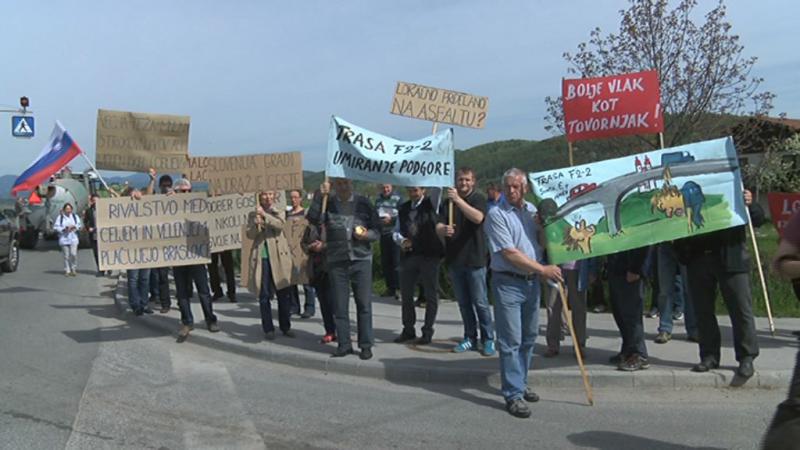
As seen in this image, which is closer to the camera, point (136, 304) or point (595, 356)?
point (595, 356)

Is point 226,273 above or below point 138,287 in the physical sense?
above

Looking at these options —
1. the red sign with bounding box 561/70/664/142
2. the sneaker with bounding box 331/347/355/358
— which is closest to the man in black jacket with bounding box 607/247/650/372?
the red sign with bounding box 561/70/664/142

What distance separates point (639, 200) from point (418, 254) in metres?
2.52

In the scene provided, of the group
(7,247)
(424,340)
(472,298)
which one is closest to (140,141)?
(424,340)

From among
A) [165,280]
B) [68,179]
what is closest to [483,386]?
[165,280]

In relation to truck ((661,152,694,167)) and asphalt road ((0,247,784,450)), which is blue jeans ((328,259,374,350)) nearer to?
asphalt road ((0,247,784,450))

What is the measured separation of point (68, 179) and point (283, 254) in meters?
23.7

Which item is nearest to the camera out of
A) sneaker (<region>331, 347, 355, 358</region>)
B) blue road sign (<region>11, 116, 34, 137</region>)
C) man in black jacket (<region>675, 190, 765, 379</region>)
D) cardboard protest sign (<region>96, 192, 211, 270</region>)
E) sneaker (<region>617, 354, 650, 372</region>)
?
man in black jacket (<region>675, 190, 765, 379</region>)

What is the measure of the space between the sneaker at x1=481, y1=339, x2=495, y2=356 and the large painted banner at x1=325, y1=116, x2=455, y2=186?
178 centimetres

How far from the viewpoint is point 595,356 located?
7020 mm

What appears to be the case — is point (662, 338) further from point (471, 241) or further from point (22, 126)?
point (22, 126)

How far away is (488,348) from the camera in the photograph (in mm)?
7195

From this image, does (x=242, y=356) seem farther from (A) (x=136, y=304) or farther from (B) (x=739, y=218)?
(B) (x=739, y=218)

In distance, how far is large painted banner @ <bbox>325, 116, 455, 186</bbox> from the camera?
284 inches
